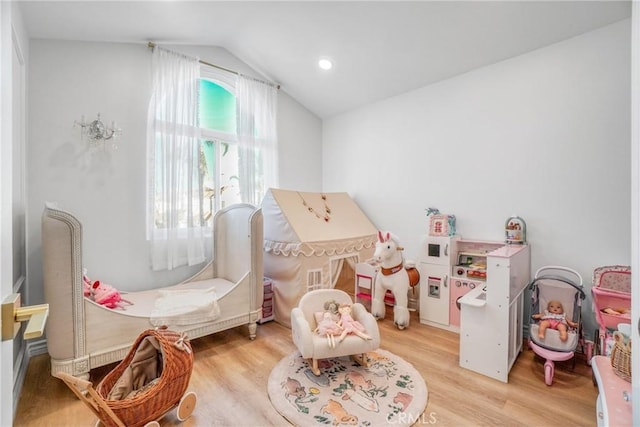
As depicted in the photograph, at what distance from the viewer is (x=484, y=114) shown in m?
3.10

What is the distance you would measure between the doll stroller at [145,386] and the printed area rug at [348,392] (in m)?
0.61

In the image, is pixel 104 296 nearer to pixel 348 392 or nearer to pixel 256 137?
pixel 348 392

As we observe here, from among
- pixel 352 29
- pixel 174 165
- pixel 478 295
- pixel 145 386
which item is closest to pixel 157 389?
pixel 145 386

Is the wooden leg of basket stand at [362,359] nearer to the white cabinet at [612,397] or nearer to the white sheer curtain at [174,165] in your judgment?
the white cabinet at [612,397]

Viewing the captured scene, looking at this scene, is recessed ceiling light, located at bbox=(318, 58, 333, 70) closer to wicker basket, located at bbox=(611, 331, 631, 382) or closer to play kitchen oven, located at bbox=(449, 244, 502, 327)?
play kitchen oven, located at bbox=(449, 244, 502, 327)

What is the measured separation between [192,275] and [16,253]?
152cm

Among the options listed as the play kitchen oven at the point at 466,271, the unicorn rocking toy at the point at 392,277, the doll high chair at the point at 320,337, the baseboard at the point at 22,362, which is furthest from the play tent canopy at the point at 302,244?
the baseboard at the point at 22,362

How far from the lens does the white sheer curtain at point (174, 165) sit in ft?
10.2

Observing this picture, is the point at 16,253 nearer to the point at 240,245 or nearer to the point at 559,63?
the point at 240,245

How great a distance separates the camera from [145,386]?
5.86 feet

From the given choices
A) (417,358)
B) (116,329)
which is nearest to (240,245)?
(116,329)

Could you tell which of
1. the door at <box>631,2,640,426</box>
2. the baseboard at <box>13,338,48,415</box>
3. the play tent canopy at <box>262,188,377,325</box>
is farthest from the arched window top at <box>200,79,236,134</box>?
the door at <box>631,2,640,426</box>

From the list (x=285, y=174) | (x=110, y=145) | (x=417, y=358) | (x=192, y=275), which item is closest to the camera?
(x=417, y=358)

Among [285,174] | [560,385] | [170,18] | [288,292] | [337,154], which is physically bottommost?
[560,385]
